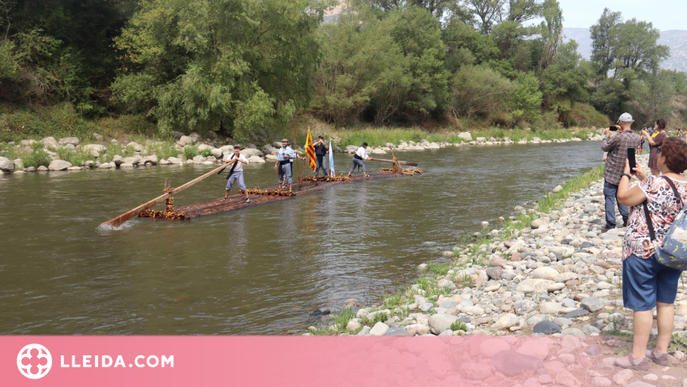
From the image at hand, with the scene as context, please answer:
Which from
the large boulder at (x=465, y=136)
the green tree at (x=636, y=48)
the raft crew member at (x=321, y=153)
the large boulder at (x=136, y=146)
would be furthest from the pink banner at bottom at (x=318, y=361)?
the green tree at (x=636, y=48)

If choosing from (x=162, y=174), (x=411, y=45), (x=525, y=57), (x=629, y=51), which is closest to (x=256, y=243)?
(x=162, y=174)

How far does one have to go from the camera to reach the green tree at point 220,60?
33.8 meters

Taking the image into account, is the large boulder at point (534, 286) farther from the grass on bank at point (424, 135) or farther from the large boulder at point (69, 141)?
the grass on bank at point (424, 135)

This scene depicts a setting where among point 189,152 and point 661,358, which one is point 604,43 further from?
point 661,358

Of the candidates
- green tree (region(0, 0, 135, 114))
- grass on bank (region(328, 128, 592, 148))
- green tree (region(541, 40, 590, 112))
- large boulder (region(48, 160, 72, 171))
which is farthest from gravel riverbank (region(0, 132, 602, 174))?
green tree (region(541, 40, 590, 112))

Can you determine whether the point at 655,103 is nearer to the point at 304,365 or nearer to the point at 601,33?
the point at 601,33

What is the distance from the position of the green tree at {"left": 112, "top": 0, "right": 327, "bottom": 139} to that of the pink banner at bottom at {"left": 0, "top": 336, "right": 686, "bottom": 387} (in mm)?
28367

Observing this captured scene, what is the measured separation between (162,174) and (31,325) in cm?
1878

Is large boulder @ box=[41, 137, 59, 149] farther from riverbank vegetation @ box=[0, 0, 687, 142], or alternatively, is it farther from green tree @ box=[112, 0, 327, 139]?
green tree @ box=[112, 0, 327, 139]

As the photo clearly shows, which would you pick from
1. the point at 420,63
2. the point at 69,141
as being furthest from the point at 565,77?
the point at 69,141

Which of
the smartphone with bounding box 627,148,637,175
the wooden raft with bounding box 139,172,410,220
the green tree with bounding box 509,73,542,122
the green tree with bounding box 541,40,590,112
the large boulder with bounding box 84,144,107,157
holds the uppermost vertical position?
the green tree with bounding box 541,40,590,112

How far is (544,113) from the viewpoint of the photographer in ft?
230

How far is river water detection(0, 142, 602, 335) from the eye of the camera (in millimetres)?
7539

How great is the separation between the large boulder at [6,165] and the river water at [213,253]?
512cm
